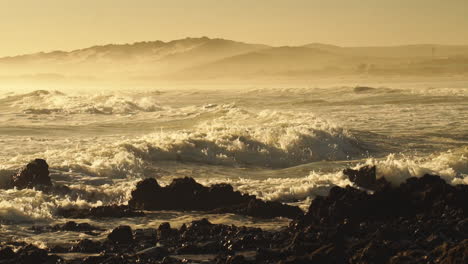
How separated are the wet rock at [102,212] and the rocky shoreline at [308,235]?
19 millimetres

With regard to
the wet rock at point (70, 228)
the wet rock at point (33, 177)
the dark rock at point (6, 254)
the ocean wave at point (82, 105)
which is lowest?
the wet rock at point (70, 228)

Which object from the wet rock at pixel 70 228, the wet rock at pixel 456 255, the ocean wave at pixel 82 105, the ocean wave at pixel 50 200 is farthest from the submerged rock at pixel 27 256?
the ocean wave at pixel 82 105

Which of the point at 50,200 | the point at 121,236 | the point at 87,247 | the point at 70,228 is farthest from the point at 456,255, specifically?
the point at 50,200

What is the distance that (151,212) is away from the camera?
16312 mm

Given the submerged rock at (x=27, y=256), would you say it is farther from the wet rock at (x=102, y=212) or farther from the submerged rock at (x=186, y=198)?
the submerged rock at (x=186, y=198)

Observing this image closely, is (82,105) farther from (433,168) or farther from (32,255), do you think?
(32,255)

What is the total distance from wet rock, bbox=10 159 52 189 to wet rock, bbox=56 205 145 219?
2543 mm

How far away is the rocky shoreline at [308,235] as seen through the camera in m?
11.7

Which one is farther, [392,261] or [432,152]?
[432,152]

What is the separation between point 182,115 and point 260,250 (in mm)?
39314

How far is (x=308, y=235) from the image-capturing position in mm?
12812

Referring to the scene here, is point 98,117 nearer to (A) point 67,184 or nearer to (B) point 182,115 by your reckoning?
(B) point 182,115

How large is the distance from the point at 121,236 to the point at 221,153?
45.5 ft

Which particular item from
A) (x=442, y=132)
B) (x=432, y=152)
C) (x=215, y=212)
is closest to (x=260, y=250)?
(x=215, y=212)
